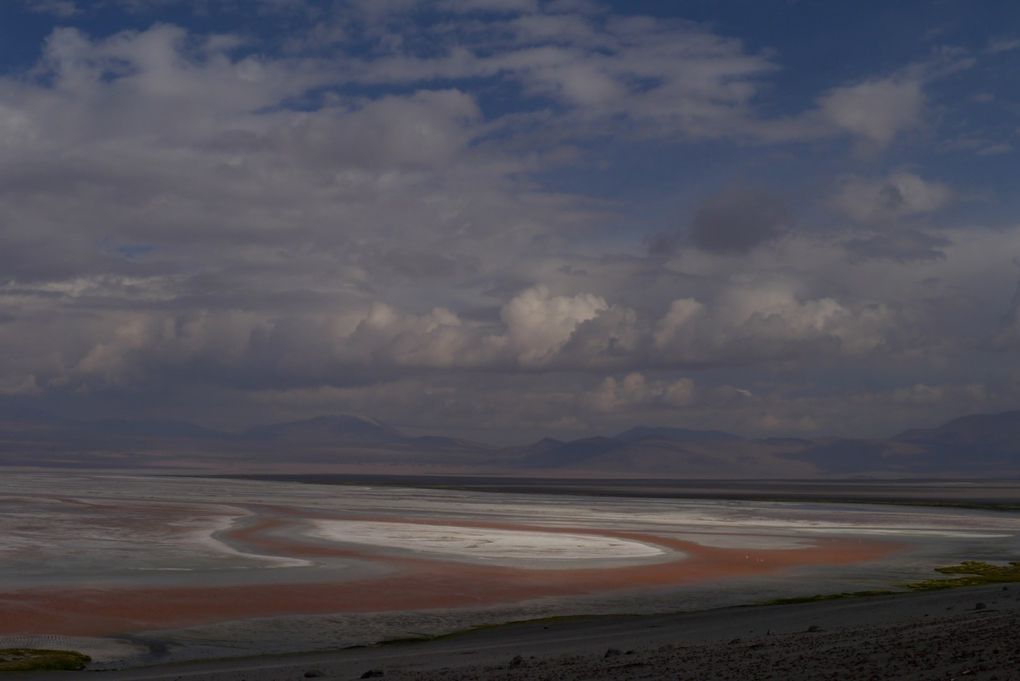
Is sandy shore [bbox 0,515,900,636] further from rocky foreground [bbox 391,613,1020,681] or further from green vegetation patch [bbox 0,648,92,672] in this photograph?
rocky foreground [bbox 391,613,1020,681]

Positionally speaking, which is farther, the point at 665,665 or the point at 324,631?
the point at 324,631

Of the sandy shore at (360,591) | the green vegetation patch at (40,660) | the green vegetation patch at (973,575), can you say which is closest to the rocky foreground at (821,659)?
the green vegetation patch at (40,660)

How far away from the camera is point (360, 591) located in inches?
1419

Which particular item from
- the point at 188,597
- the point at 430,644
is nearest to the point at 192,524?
the point at 188,597

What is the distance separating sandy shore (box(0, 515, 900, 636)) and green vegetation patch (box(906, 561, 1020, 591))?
5329mm

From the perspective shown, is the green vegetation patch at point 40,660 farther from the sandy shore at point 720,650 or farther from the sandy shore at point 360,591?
the sandy shore at point 360,591

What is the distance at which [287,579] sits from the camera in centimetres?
3875

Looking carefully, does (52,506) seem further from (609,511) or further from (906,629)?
(906,629)

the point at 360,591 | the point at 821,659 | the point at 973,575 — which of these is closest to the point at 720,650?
the point at 821,659

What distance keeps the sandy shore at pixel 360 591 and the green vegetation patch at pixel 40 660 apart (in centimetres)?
282

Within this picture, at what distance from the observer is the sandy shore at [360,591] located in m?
29.8

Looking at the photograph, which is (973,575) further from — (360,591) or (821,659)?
(821,659)

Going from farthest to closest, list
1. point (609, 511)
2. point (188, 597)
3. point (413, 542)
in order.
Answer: point (609, 511), point (413, 542), point (188, 597)

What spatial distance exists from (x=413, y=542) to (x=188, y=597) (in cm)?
2284
